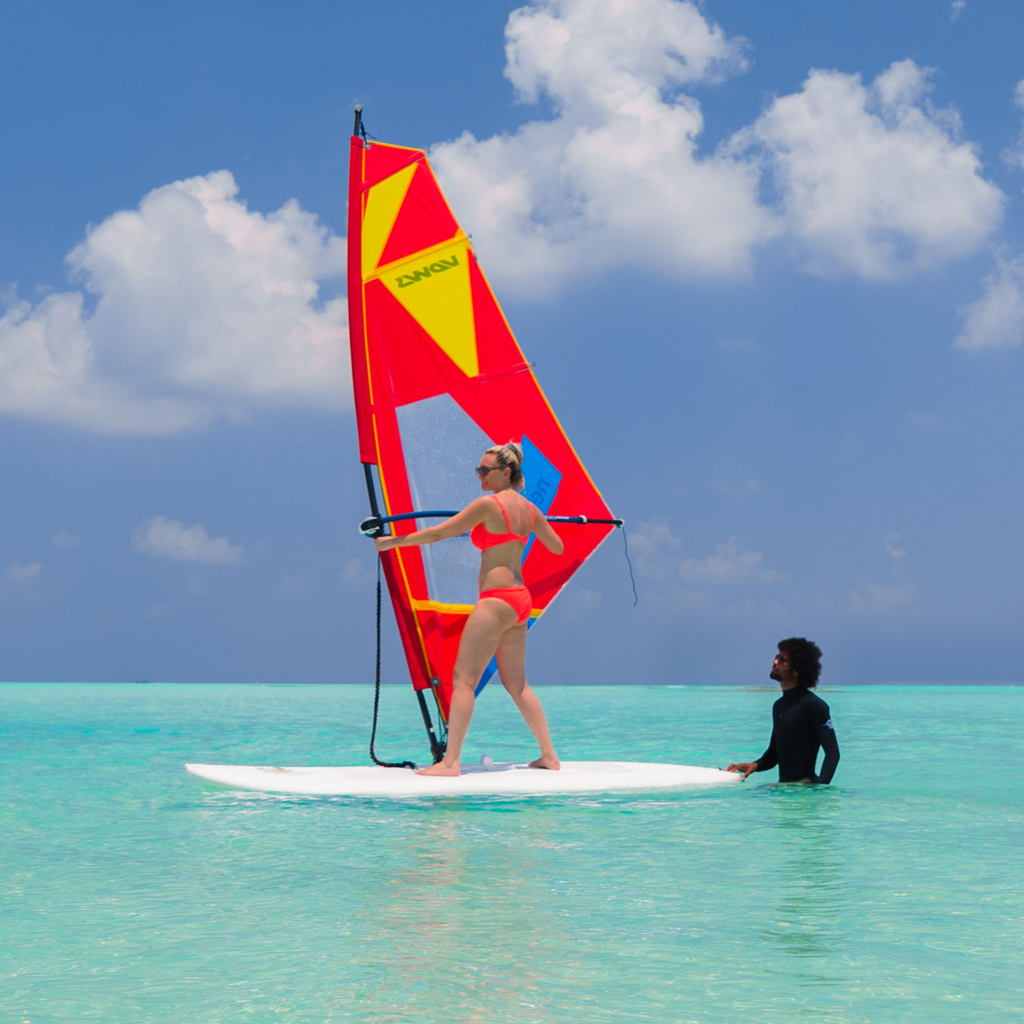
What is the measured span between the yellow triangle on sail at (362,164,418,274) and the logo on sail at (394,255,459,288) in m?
0.18

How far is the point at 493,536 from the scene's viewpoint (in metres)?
6.11

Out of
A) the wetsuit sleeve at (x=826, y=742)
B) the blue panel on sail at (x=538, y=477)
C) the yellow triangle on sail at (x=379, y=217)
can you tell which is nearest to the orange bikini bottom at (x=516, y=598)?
the blue panel on sail at (x=538, y=477)

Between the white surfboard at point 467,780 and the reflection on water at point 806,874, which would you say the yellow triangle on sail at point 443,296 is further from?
the reflection on water at point 806,874

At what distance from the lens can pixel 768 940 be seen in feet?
10.1

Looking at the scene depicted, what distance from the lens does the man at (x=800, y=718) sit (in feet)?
18.9

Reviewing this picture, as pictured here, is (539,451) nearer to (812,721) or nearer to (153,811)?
(812,721)

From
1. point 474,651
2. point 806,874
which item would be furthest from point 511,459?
point 806,874


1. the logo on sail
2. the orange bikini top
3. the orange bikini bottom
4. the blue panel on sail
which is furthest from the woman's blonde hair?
the logo on sail

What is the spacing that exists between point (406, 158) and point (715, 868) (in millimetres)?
4562

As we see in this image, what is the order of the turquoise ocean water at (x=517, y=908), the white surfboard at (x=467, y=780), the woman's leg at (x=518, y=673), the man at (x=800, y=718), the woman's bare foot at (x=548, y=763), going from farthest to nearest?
the woman's bare foot at (x=548, y=763) < the woman's leg at (x=518, y=673) < the white surfboard at (x=467, y=780) < the man at (x=800, y=718) < the turquoise ocean water at (x=517, y=908)

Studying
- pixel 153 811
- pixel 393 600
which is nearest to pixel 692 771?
pixel 393 600

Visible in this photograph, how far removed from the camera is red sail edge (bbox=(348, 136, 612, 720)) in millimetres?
6664

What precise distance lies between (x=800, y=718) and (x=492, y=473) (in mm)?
2063

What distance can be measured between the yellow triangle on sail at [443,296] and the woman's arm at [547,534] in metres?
1.04
